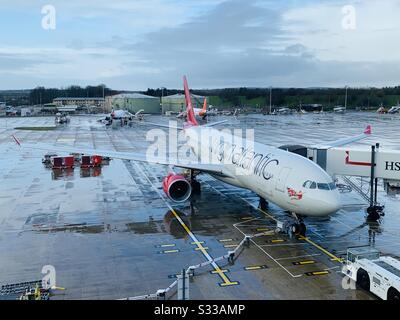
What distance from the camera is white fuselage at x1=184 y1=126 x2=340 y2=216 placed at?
59.1ft

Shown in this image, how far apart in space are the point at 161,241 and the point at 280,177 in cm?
618

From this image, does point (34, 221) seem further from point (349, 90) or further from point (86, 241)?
point (349, 90)

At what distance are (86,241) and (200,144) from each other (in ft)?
47.4

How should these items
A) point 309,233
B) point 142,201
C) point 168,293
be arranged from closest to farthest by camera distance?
point 168,293 → point 309,233 → point 142,201

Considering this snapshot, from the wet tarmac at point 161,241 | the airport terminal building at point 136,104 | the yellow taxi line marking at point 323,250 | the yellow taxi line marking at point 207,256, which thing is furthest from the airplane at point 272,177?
the airport terminal building at point 136,104

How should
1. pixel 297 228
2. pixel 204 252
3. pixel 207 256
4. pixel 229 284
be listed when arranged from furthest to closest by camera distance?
pixel 297 228 → pixel 204 252 → pixel 207 256 → pixel 229 284

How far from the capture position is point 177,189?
24.2 metres

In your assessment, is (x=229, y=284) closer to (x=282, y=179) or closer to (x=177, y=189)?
(x=282, y=179)

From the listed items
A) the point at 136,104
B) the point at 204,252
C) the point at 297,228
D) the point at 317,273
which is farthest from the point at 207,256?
the point at 136,104

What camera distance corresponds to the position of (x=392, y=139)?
59000 mm

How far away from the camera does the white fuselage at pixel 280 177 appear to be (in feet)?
59.1
